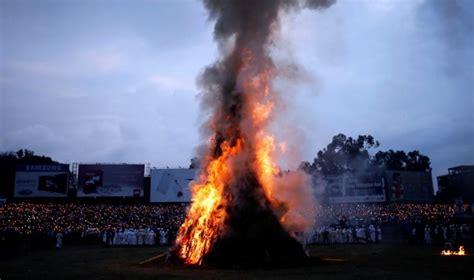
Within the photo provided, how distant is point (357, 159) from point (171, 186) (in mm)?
47089

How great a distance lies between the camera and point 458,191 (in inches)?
2771

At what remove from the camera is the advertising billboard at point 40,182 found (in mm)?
58469

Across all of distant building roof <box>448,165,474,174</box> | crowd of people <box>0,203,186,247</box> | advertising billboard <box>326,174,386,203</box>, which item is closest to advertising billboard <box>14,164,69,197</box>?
crowd of people <box>0,203,186,247</box>

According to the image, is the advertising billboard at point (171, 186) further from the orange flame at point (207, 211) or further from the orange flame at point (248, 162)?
the orange flame at point (207, 211)

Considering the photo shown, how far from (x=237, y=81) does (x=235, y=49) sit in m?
2.01

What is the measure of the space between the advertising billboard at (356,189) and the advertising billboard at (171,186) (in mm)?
20395

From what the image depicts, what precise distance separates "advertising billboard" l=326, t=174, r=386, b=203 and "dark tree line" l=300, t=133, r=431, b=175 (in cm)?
2296

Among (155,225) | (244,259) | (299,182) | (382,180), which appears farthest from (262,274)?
(382,180)

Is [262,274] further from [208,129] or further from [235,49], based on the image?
[235,49]

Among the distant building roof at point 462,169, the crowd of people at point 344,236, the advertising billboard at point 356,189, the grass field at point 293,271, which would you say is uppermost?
the distant building roof at point 462,169

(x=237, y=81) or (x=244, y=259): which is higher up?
(x=237, y=81)

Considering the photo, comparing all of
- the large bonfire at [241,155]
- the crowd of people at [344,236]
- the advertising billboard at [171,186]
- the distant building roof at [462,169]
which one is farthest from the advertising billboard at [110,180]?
the distant building roof at [462,169]

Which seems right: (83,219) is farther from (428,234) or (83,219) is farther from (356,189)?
(428,234)

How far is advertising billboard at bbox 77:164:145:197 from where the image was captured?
2302 inches
